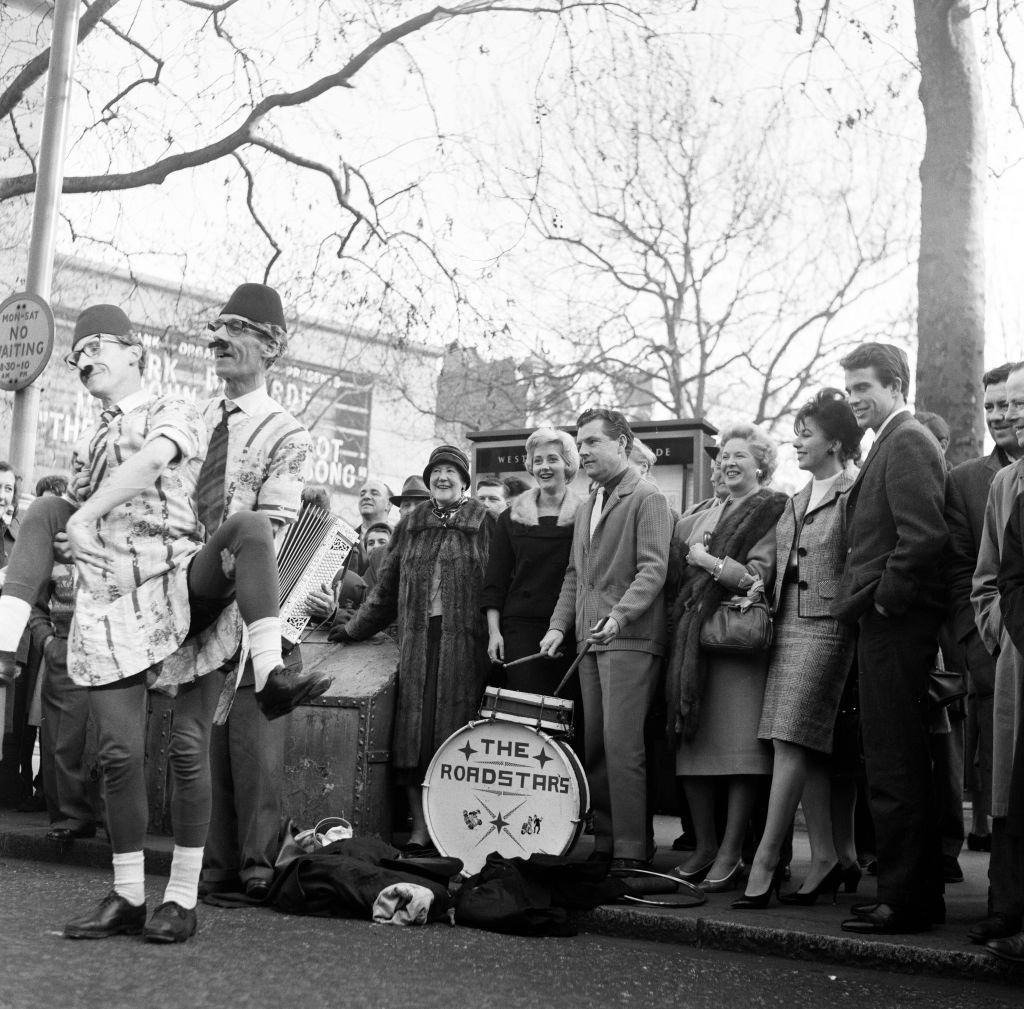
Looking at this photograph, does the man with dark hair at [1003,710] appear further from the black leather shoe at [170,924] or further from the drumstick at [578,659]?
the black leather shoe at [170,924]

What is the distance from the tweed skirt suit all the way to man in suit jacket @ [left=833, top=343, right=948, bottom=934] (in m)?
0.33

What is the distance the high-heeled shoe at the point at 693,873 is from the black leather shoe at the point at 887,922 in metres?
1.15

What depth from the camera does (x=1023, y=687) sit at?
4949 mm

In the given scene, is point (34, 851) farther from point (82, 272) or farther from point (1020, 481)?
point (82, 272)

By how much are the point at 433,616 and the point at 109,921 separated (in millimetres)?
2979

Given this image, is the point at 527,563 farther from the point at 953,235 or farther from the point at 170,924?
the point at 953,235

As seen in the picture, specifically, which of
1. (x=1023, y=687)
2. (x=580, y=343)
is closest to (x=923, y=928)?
(x=1023, y=687)

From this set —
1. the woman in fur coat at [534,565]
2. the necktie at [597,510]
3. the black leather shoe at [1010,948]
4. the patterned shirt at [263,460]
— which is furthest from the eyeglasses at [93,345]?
the black leather shoe at [1010,948]

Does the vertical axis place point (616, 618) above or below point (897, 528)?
below

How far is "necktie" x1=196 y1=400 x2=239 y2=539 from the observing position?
505cm

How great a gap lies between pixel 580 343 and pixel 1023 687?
22.4 meters

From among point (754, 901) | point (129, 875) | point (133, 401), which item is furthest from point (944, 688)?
point (133, 401)

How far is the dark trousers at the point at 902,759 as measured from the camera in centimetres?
526

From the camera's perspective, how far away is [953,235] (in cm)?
1081
